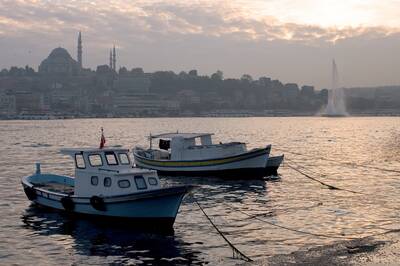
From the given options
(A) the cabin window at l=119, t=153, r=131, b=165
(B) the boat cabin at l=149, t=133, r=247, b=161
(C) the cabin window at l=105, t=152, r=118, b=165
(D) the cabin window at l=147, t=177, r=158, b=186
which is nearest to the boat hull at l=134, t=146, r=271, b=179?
(B) the boat cabin at l=149, t=133, r=247, b=161

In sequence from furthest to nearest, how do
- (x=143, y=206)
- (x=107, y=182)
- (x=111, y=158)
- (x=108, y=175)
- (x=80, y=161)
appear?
(x=111, y=158), (x=80, y=161), (x=107, y=182), (x=108, y=175), (x=143, y=206)

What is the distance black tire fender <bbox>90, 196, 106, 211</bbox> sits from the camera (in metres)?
28.7

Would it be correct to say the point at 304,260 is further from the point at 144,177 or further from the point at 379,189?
the point at 379,189

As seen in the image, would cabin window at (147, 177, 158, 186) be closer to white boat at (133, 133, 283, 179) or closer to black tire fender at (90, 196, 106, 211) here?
black tire fender at (90, 196, 106, 211)

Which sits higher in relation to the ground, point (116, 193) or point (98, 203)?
point (116, 193)

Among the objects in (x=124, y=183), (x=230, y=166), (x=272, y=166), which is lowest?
(x=272, y=166)

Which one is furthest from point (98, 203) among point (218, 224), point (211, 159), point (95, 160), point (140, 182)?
point (211, 159)

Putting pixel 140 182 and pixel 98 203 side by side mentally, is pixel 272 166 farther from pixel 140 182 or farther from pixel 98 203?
pixel 98 203

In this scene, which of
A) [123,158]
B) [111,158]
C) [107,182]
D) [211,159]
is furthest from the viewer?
[211,159]

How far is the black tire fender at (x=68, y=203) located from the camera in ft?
99.5

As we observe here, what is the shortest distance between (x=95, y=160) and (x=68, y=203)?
3083 millimetres

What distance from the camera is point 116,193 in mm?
28703

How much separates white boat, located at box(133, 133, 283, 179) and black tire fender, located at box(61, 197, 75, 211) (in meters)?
18.8

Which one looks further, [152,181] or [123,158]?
[123,158]
